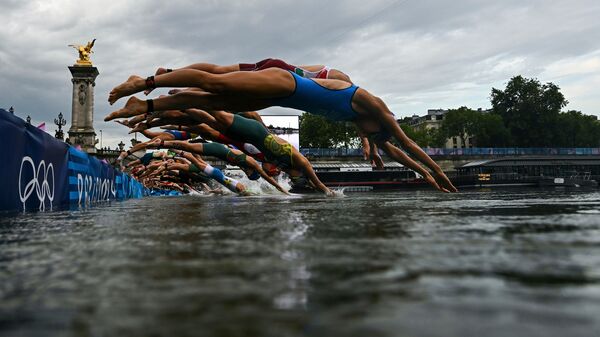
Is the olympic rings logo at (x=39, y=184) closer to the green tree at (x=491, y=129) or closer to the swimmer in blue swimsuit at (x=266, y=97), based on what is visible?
the swimmer in blue swimsuit at (x=266, y=97)

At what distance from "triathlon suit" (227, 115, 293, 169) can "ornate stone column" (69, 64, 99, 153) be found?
4653cm

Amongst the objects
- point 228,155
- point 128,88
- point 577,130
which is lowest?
point 228,155

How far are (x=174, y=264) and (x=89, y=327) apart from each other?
2.12 ft

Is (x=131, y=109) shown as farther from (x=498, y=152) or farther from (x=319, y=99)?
(x=498, y=152)

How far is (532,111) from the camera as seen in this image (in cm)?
7600

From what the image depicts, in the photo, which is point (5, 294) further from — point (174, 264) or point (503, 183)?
point (503, 183)

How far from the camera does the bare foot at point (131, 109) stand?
18.7ft

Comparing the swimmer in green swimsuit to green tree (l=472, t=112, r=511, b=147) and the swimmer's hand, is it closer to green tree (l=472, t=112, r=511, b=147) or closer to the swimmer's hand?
the swimmer's hand

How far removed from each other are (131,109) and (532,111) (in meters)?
81.4

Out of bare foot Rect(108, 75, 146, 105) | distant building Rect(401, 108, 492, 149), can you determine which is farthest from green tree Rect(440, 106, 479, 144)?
bare foot Rect(108, 75, 146, 105)

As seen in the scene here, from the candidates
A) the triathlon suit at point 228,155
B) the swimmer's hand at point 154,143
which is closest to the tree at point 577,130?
the triathlon suit at point 228,155

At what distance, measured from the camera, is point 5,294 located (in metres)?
1.13

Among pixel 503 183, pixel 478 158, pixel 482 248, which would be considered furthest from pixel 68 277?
pixel 478 158

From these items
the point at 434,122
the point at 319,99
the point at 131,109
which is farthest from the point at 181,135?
the point at 434,122
